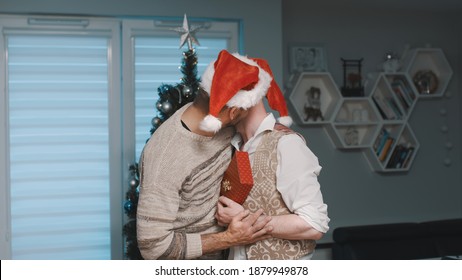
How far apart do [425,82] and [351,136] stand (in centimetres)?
90

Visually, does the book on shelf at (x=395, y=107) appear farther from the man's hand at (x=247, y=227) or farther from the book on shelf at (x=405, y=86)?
the man's hand at (x=247, y=227)

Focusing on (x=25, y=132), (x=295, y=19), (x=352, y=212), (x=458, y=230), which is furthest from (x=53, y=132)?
(x=458, y=230)

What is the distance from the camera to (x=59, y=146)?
435 centimetres

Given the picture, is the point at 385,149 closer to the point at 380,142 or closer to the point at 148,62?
the point at 380,142

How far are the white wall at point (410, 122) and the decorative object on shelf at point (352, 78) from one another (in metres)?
0.06

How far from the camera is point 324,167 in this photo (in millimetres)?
5543

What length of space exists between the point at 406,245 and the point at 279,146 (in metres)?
3.18

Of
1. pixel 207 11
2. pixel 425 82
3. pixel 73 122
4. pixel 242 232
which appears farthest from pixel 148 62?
pixel 425 82

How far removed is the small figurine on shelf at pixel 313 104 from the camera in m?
5.34

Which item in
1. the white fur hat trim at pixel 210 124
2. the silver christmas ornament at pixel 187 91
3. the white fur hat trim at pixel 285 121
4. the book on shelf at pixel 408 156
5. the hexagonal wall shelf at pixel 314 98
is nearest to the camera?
the white fur hat trim at pixel 210 124

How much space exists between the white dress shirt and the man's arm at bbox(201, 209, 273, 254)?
106mm

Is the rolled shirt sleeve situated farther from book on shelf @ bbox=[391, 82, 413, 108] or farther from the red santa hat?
book on shelf @ bbox=[391, 82, 413, 108]

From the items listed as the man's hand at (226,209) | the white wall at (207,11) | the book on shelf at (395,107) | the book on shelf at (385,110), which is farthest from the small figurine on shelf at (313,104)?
the man's hand at (226,209)
